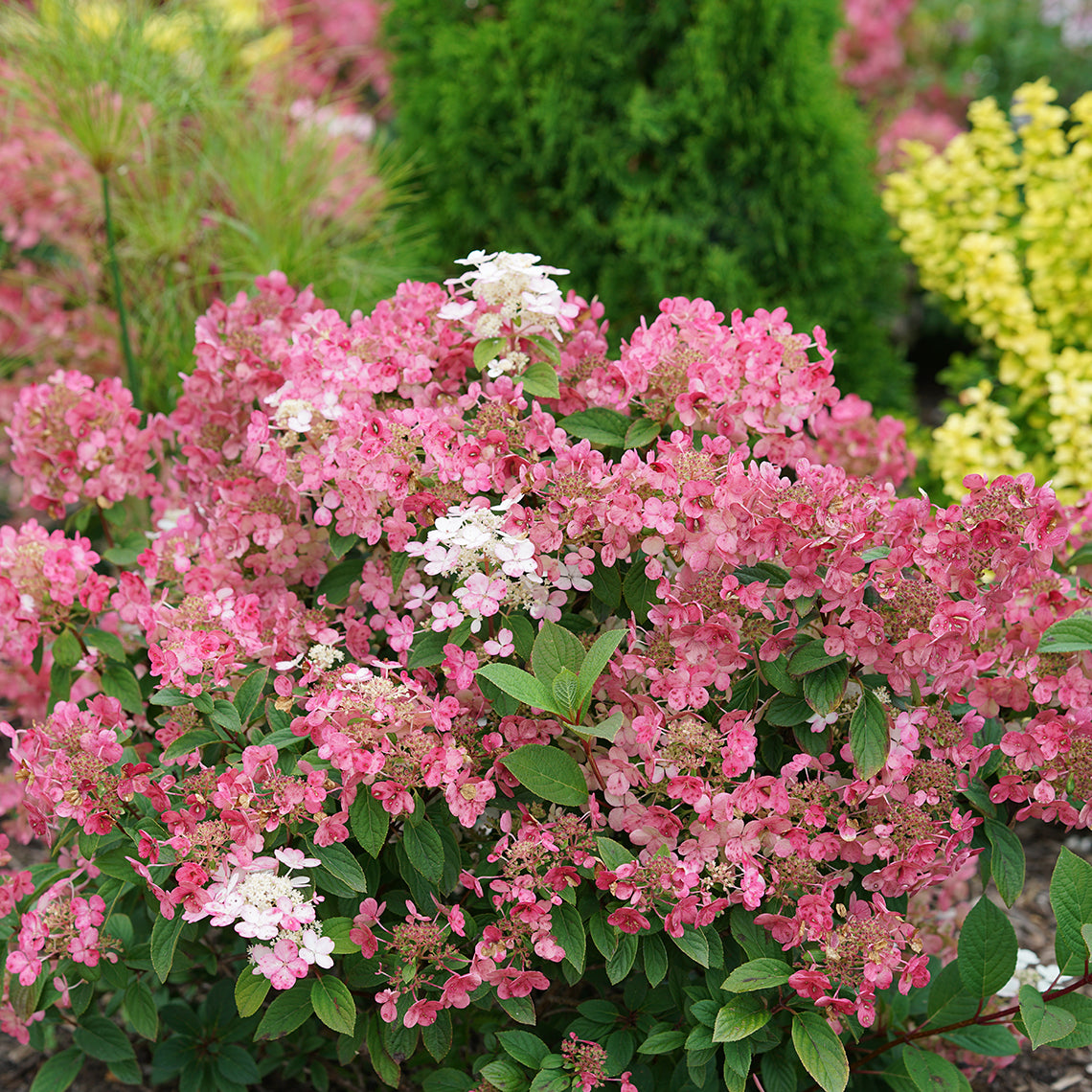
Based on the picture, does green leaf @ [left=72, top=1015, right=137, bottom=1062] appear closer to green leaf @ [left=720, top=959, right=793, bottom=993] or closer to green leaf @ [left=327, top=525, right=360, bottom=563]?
green leaf @ [left=327, top=525, right=360, bottom=563]

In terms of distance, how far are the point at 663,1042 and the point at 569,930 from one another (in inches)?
8.8

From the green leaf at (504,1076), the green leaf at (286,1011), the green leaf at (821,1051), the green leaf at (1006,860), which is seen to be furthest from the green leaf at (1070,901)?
the green leaf at (286,1011)

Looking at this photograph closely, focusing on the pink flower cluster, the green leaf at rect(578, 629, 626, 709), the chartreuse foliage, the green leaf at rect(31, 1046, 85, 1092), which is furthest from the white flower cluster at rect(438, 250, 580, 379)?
the chartreuse foliage

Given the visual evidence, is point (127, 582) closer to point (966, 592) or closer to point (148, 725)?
point (148, 725)

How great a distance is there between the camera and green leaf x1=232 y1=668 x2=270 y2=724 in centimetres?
140

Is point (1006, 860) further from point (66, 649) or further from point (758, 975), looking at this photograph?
point (66, 649)

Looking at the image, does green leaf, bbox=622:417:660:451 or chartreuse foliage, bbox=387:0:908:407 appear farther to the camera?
chartreuse foliage, bbox=387:0:908:407

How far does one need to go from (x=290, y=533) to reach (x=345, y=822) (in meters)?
0.48

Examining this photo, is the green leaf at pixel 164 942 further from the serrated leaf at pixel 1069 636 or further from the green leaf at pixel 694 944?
the serrated leaf at pixel 1069 636

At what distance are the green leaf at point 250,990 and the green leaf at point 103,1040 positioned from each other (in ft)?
1.45

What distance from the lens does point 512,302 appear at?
153 centimetres

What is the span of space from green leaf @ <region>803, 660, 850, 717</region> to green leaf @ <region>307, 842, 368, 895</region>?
0.60 m

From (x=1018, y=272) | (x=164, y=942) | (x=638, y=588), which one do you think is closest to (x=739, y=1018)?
(x=638, y=588)

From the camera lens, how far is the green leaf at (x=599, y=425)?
5.14ft
